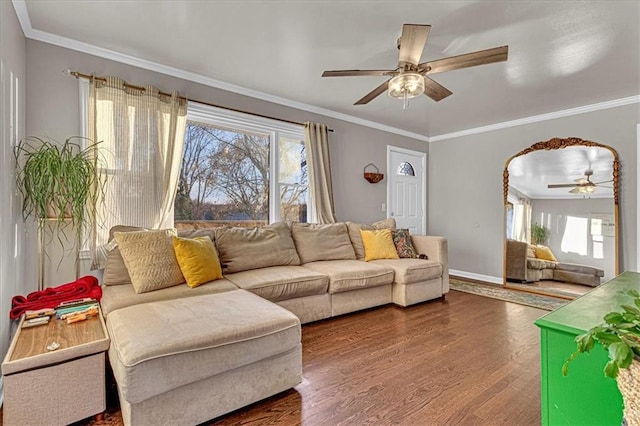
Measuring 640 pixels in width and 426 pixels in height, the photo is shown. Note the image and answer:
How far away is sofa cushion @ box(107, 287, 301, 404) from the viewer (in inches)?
50.3

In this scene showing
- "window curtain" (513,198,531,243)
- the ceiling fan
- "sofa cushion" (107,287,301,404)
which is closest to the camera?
"sofa cushion" (107,287,301,404)

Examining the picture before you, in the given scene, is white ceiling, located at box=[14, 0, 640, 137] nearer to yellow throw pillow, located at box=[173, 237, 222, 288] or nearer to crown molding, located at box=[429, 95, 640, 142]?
crown molding, located at box=[429, 95, 640, 142]

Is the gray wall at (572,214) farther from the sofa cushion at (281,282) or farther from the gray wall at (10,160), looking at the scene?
the gray wall at (10,160)

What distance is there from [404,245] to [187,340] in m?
2.91

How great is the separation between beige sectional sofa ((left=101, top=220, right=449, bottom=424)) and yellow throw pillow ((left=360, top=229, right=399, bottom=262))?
397 mm

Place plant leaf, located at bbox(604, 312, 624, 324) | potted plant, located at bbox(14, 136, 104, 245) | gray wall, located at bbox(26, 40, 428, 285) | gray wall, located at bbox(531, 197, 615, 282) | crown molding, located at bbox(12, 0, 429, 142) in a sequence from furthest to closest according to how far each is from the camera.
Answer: gray wall, located at bbox(531, 197, 615, 282) < gray wall, located at bbox(26, 40, 428, 285) < crown molding, located at bbox(12, 0, 429, 142) < potted plant, located at bbox(14, 136, 104, 245) < plant leaf, located at bbox(604, 312, 624, 324)

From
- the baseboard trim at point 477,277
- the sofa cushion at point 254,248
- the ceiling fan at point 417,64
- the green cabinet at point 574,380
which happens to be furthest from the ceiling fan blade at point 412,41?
the baseboard trim at point 477,277

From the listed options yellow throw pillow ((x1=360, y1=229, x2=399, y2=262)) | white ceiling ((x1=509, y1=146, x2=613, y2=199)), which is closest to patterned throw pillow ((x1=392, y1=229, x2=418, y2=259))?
yellow throw pillow ((x1=360, y1=229, x2=399, y2=262))

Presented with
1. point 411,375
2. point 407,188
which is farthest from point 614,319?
point 407,188

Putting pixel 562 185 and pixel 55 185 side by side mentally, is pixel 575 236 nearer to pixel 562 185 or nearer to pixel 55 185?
pixel 562 185

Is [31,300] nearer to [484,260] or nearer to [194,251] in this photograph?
[194,251]

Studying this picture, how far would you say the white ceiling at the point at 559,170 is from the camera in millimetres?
3672

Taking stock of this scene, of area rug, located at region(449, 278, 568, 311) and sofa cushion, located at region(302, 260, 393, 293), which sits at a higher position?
sofa cushion, located at region(302, 260, 393, 293)

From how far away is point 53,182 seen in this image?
6.70 feet
